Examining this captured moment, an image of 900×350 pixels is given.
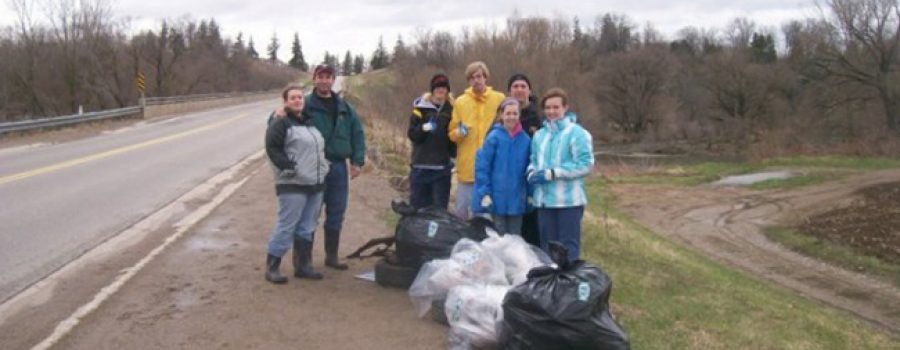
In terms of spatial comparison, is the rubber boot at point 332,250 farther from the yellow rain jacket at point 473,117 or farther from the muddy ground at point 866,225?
the muddy ground at point 866,225

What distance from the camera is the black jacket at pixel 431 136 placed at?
6.87 metres

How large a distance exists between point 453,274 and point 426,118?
1.79 metres

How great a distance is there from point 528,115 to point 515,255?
1.43m

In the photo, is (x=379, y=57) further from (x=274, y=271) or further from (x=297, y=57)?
(x=274, y=271)

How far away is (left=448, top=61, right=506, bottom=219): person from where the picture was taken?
664 cm

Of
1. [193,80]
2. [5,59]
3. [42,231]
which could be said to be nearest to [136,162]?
[42,231]

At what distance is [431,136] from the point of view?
693 centimetres

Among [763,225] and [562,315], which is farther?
[763,225]

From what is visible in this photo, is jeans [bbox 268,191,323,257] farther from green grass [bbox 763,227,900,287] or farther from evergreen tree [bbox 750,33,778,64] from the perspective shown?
evergreen tree [bbox 750,33,778,64]

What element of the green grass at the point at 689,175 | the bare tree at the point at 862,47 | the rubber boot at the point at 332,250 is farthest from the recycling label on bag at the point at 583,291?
the bare tree at the point at 862,47

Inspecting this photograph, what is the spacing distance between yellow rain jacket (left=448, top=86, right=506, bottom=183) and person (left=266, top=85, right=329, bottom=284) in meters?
1.20

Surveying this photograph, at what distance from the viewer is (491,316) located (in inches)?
197

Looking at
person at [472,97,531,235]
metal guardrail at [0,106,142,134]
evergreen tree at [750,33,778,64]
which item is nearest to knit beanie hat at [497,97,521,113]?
person at [472,97,531,235]

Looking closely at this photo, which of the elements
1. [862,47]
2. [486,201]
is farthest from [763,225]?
[862,47]
